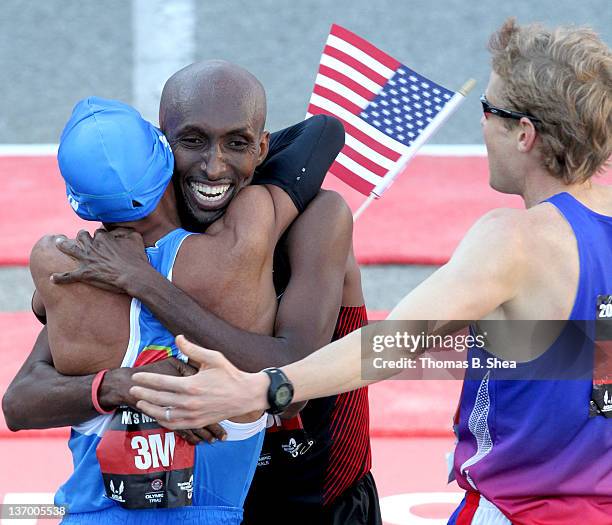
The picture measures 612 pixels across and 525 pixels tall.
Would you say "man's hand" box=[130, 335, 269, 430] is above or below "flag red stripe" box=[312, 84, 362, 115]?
above

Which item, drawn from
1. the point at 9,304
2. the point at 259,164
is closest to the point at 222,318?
the point at 259,164

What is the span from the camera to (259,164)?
322 centimetres

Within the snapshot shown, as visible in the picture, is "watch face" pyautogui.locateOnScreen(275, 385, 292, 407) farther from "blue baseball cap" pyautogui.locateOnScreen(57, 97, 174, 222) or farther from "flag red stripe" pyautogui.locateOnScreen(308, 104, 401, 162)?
"flag red stripe" pyautogui.locateOnScreen(308, 104, 401, 162)

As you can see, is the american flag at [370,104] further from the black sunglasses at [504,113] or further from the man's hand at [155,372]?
the man's hand at [155,372]

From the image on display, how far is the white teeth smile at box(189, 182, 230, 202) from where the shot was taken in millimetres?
3020

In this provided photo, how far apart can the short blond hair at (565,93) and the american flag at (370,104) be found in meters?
1.28

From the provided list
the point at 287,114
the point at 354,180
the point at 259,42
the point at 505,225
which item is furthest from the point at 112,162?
the point at 259,42

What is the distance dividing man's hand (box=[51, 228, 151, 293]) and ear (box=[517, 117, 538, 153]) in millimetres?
938

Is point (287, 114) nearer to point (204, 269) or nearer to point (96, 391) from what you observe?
point (204, 269)

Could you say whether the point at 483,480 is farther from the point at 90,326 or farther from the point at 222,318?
the point at 90,326

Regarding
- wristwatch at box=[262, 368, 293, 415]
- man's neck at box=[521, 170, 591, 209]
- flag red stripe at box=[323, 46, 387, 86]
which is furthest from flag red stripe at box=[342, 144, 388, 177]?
wristwatch at box=[262, 368, 293, 415]

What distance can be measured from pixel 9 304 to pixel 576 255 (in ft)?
14.9

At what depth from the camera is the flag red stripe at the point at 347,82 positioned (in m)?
4.27

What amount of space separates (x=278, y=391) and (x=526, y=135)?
0.85m
